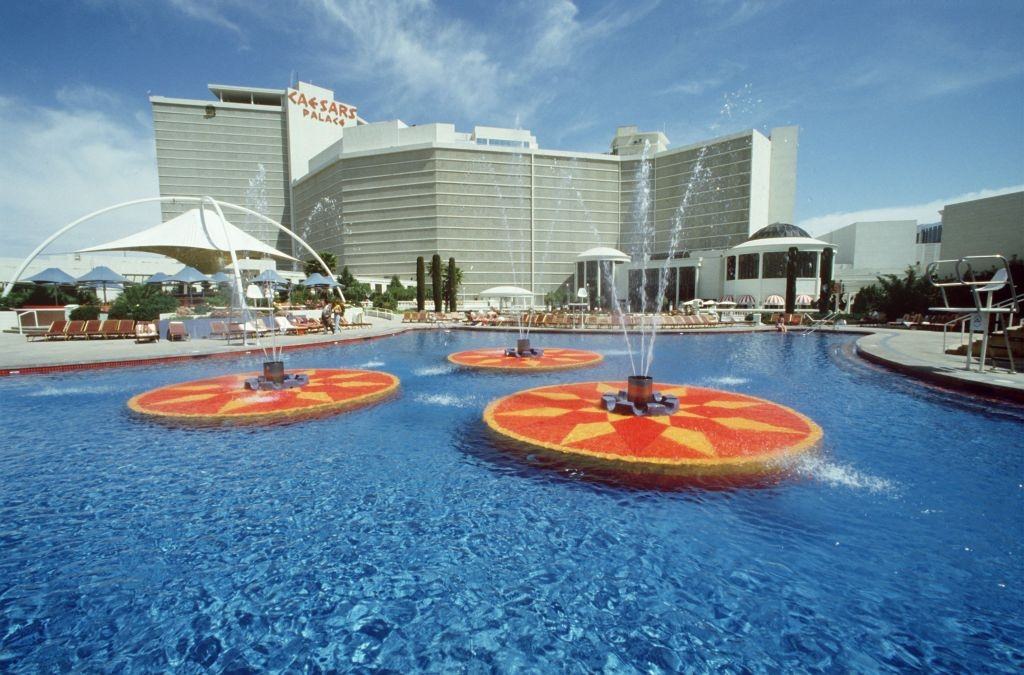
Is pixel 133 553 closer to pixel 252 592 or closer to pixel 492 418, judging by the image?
pixel 252 592

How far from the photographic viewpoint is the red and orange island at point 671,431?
5211mm

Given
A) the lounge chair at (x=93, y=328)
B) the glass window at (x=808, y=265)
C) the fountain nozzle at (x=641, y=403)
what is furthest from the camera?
the glass window at (x=808, y=265)

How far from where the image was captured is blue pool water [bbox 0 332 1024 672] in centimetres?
263

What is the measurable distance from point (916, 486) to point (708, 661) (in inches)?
148

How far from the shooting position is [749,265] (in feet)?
147

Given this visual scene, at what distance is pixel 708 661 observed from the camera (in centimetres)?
253

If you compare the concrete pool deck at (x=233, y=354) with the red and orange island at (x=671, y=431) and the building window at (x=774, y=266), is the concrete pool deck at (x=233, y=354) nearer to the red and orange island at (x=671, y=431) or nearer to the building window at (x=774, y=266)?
the red and orange island at (x=671, y=431)

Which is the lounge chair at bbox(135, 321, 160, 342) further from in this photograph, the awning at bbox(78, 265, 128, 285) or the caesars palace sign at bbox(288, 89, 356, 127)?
the caesars palace sign at bbox(288, 89, 356, 127)

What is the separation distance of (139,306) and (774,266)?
4711cm

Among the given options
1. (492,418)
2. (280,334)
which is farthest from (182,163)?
(492,418)

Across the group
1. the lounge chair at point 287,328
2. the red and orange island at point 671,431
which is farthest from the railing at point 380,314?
the red and orange island at point 671,431

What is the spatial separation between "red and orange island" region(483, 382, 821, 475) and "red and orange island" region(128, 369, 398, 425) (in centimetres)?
272

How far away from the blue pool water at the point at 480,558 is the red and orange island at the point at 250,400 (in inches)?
32.2

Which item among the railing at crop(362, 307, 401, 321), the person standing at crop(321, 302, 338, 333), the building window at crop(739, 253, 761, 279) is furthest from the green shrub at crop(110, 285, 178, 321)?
the building window at crop(739, 253, 761, 279)
